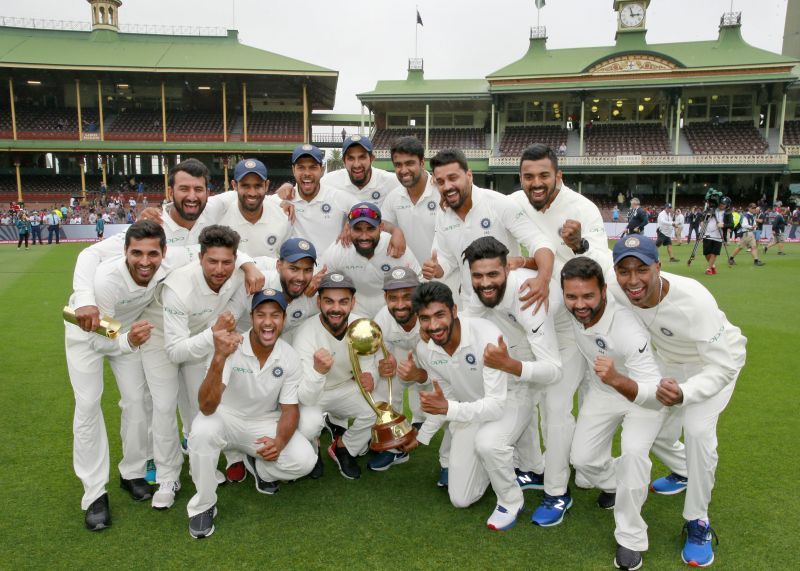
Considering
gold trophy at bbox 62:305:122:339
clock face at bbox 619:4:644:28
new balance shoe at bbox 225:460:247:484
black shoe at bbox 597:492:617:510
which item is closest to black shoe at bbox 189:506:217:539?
new balance shoe at bbox 225:460:247:484

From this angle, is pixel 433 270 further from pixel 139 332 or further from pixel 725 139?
pixel 725 139

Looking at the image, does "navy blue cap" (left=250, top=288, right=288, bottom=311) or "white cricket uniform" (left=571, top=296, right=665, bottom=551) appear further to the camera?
"navy blue cap" (left=250, top=288, right=288, bottom=311)

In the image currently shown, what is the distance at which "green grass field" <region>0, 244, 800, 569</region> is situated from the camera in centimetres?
392

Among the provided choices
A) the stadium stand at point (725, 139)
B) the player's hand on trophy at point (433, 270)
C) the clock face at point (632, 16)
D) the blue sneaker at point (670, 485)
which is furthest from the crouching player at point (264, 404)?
the clock face at point (632, 16)

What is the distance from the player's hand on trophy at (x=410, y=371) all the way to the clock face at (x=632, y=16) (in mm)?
44022

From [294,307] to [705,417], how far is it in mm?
3592

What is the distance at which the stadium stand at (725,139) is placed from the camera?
123ft

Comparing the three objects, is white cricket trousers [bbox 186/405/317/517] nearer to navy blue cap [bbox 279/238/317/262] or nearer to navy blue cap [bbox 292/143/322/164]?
navy blue cap [bbox 279/238/317/262]

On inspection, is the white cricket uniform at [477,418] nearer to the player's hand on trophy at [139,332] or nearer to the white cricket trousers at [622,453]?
the white cricket trousers at [622,453]

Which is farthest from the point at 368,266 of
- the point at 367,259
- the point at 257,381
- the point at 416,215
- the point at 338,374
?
the point at 257,381

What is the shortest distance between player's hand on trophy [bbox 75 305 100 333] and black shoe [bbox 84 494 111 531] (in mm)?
1304

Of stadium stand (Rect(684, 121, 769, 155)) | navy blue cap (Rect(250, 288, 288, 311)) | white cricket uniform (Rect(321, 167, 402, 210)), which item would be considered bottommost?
navy blue cap (Rect(250, 288, 288, 311))

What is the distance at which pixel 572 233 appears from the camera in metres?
4.91

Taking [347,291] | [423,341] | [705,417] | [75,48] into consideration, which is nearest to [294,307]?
[347,291]
